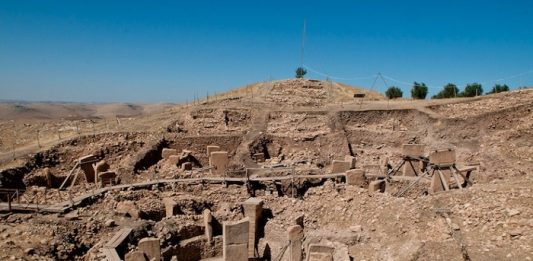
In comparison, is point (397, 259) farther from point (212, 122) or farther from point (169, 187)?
point (212, 122)

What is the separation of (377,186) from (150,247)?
28.4 feet

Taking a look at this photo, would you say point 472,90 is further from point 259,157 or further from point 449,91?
point 259,157

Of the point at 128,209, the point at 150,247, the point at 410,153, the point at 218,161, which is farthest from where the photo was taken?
the point at 218,161

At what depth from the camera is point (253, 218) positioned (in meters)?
13.8

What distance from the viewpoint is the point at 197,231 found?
13.8 metres

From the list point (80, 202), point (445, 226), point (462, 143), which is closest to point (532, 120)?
point (462, 143)

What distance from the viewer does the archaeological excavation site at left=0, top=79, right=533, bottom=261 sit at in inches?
434

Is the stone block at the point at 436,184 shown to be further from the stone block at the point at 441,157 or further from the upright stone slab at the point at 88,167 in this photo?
the upright stone slab at the point at 88,167

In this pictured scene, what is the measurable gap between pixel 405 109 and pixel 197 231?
16602 mm

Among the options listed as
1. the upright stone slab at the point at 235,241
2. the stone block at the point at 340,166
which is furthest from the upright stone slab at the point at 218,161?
the upright stone slab at the point at 235,241

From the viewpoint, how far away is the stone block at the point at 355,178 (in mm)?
16891

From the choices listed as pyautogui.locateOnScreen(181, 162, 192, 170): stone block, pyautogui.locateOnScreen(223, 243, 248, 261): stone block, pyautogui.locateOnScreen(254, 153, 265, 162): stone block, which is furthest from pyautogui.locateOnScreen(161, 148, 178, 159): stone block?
pyautogui.locateOnScreen(223, 243, 248, 261): stone block

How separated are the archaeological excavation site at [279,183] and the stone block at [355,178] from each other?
41 millimetres

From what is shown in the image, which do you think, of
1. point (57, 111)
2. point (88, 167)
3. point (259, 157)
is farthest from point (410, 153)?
point (57, 111)
